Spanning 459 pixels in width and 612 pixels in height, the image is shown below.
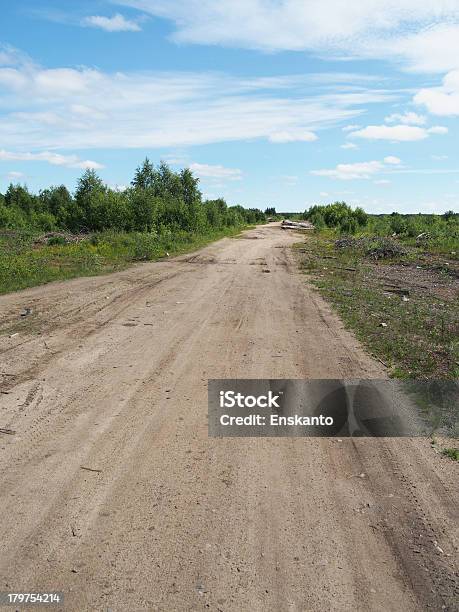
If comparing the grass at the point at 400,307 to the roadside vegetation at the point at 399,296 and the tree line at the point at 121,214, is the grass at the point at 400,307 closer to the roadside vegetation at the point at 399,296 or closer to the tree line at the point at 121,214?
the roadside vegetation at the point at 399,296

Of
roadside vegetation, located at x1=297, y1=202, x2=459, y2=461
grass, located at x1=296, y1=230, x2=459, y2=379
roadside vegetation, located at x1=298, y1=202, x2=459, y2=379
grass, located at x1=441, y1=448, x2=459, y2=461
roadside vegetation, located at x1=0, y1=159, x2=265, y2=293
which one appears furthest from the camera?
roadside vegetation, located at x1=0, y1=159, x2=265, y2=293

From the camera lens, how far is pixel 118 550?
2.99 m

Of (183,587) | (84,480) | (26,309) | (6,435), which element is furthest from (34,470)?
(26,309)

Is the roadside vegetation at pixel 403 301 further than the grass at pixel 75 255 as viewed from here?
No

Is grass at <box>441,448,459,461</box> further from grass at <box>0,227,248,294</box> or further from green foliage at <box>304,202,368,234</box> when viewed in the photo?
green foliage at <box>304,202,368,234</box>

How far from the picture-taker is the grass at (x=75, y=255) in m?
13.7

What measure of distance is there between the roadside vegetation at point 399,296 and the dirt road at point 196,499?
0.87 metres

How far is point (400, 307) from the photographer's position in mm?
9891

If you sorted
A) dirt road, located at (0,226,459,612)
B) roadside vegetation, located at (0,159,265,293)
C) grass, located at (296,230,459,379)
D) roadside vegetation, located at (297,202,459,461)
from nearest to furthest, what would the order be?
dirt road, located at (0,226,459,612) < roadside vegetation, located at (297,202,459,461) < grass, located at (296,230,459,379) < roadside vegetation, located at (0,159,265,293)

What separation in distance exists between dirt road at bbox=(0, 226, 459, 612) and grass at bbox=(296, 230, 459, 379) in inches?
28.2

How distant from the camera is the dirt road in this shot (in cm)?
274

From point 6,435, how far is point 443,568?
148 inches

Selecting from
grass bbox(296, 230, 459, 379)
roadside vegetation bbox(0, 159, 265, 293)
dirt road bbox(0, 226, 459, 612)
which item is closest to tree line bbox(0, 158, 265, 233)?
roadside vegetation bbox(0, 159, 265, 293)

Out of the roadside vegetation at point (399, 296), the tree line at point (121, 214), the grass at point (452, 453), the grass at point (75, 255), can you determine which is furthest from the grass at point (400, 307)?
the tree line at point (121, 214)
